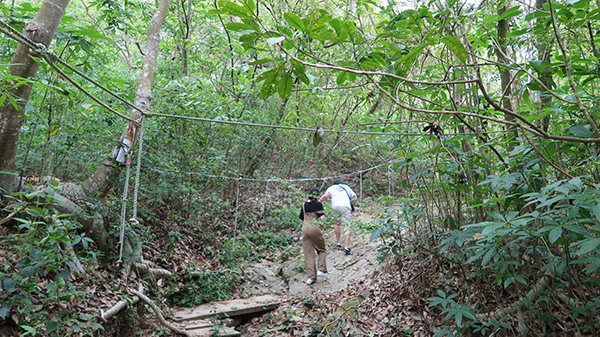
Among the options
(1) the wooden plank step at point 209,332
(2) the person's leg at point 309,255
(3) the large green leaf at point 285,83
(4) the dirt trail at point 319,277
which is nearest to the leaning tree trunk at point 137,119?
(1) the wooden plank step at point 209,332

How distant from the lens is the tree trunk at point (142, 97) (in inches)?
147

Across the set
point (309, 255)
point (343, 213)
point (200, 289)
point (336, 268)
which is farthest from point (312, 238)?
point (200, 289)

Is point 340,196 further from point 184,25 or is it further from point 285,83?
point 184,25

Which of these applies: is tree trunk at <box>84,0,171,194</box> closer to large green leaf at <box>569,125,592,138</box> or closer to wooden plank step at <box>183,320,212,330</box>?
wooden plank step at <box>183,320,212,330</box>

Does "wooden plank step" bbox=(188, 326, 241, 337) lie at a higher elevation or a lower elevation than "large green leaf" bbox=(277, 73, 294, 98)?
lower

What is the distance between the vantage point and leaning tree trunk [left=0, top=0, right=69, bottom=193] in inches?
103

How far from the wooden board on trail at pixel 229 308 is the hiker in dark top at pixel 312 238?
738mm

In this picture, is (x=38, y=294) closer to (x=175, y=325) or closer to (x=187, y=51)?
(x=175, y=325)

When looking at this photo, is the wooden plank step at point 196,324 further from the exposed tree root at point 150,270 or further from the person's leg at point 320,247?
the person's leg at point 320,247

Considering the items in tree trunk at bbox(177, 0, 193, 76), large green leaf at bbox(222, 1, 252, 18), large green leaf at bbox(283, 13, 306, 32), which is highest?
tree trunk at bbox(177, 0, 193, 76)

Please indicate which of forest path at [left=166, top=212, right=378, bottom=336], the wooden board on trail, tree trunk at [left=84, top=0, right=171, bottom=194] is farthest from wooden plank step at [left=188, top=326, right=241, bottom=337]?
tree trunk at [left=84, top=0, right=171, bottom=194]

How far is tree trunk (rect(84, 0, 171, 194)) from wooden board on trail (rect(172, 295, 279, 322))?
1.80m

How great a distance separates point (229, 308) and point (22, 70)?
10.9 feet

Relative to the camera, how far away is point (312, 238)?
5211 millimetres
